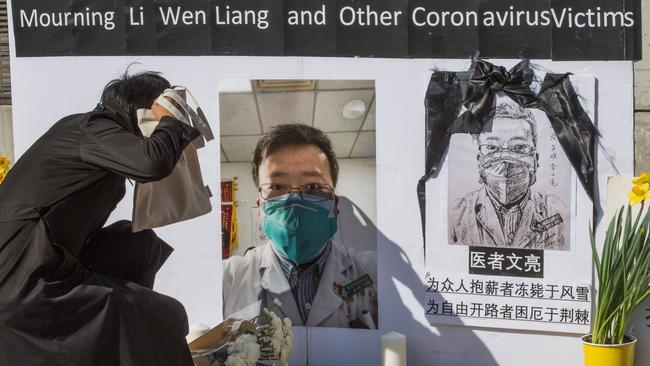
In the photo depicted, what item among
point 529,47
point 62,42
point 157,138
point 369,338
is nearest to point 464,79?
point 529,47

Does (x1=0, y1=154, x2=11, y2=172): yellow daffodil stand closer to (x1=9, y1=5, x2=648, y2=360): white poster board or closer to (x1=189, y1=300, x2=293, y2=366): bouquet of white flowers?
(x1=9, y1=5, x2=648, y2=360): white poster board

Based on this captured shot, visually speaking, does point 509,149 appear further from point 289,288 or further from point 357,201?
point 289,288

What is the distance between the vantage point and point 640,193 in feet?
12.7

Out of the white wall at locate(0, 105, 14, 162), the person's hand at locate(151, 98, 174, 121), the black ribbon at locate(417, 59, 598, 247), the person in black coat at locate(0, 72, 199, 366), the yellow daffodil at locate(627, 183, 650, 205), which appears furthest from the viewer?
the white wall at locate(0, 105, 14, 162)

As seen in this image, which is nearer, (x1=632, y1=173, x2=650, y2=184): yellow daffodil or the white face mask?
the white face mask

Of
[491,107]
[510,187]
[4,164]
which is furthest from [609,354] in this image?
[4,164]

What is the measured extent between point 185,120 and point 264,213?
4.17 ft

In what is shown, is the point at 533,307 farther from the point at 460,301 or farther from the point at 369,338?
the point at 369,338

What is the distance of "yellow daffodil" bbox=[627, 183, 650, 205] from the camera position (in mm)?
3854

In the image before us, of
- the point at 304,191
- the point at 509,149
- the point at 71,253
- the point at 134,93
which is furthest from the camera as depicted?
the point at 304,191

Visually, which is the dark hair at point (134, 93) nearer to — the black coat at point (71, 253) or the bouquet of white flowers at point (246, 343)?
the black coat at point (71, 253)

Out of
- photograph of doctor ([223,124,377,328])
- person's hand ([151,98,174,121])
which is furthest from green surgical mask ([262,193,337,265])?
person's hand ([151,98,174,121])

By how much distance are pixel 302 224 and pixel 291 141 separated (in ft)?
1.52

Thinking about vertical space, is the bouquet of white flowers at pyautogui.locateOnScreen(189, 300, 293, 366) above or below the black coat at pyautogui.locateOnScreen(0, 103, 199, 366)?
below
